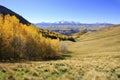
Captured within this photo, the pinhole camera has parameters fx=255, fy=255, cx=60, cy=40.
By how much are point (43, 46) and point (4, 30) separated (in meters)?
29.0

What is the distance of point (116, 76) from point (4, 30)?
53009 mm

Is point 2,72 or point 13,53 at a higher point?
point 2,72

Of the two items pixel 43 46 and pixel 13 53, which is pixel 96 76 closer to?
pixel 13 53

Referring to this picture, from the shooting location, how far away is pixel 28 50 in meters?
85.4

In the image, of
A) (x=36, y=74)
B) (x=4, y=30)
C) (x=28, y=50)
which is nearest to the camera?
(x=36, y=74)

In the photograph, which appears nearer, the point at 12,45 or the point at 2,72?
the point at 2,72

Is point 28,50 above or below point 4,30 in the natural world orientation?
below

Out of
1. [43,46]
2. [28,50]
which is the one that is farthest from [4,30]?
[43,46]

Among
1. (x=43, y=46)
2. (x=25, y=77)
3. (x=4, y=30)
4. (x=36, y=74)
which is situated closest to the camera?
(x=25, y=77)

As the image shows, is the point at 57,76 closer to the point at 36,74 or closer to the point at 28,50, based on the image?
the point at 36,74

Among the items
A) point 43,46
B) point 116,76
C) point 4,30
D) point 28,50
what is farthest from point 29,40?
point 116,76

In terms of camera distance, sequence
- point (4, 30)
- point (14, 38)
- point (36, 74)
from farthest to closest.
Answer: point (14, 38) < point (4, 30) < point (36, 74)

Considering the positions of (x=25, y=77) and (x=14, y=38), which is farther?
(x=14, y=38)

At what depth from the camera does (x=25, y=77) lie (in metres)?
17.1
